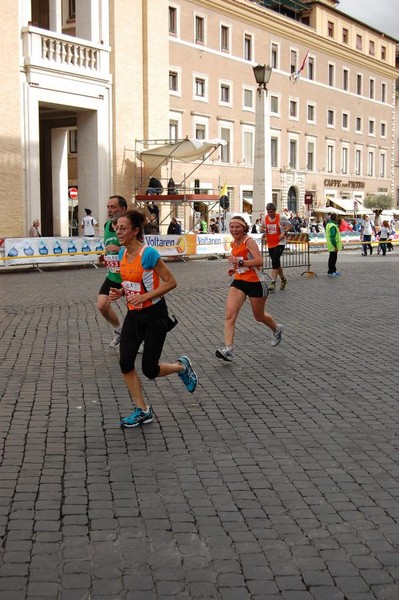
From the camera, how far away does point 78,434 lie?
6422mm

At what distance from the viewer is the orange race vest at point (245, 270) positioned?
980 cm

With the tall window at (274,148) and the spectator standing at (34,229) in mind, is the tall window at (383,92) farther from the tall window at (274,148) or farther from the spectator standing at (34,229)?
the spectator standing at (34,229)

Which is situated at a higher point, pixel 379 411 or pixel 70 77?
pixel 70 77

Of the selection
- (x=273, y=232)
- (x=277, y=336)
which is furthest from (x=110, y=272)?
(x=273, y=232)

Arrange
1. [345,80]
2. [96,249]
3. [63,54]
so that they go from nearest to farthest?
[96,249] < [63,54] < [345,80]

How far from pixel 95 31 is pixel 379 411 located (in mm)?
26892

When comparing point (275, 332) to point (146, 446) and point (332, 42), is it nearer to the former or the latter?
point (146, 446)

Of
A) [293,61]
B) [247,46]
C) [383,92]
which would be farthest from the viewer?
[383,92]

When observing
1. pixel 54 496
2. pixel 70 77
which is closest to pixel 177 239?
pixel 70 77

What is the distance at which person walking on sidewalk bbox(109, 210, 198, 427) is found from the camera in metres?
6.64

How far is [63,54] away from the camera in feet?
96.7

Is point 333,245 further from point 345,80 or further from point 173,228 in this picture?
point 345,80

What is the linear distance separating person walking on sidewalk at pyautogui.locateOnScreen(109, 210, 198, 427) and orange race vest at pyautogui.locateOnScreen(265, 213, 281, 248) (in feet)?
38.0

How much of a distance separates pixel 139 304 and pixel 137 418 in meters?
0.89
